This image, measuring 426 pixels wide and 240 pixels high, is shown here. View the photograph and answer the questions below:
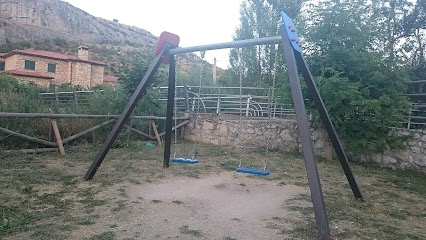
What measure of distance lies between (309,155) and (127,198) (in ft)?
7.28

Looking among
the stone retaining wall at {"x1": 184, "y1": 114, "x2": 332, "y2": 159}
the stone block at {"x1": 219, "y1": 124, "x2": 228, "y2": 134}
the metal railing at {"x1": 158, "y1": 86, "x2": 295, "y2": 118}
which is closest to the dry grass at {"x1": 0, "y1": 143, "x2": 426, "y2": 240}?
the stone retaining wall at {"x1": 184, "y1": 114, "x2": 332, "y2": 159}

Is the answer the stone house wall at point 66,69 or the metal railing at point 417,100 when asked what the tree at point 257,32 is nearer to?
the metal railing at point 417,100

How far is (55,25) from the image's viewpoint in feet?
219

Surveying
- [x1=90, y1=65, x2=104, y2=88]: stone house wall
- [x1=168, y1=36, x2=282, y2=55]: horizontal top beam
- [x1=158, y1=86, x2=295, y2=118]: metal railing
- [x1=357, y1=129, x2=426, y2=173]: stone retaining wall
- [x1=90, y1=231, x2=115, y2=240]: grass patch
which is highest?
[x1=90, y1=65, x2=104, y2=88]: stone house wall

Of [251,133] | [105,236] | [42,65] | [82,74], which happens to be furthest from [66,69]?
[105,236]

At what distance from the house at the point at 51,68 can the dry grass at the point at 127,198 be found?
29.9 m

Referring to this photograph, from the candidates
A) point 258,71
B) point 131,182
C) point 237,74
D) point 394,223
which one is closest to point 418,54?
point 258,71

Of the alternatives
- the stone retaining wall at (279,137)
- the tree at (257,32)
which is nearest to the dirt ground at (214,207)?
the stone retaining wall at (279,137)

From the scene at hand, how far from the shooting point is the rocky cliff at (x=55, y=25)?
5450 cm

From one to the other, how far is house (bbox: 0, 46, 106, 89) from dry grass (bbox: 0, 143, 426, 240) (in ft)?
98.1

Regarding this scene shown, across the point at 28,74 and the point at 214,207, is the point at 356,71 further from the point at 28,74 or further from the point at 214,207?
the point at 28,74

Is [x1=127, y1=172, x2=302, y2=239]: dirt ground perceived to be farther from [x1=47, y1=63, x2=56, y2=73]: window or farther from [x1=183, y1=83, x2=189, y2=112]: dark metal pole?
[x1=47, y1=63, x2=56, y2=73]: window

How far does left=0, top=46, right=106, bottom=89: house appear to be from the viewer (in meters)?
33.3

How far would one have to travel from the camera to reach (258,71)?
15047 millimetres
